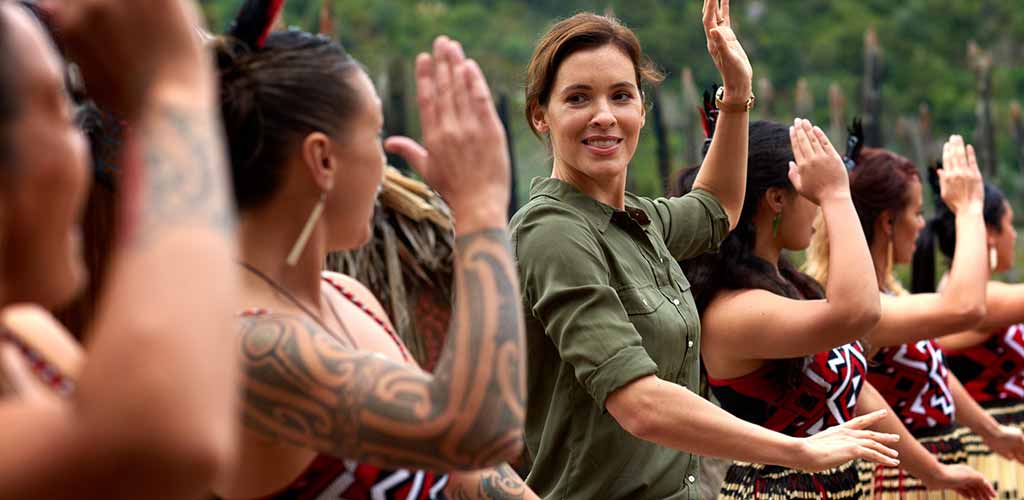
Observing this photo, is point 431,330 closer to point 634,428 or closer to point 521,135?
point 634,428

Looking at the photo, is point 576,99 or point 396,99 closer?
point 576,99

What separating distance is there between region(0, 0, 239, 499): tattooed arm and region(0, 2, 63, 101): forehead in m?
0.06

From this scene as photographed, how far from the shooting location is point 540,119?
3.18 m

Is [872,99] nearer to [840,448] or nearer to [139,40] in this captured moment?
[840,448]

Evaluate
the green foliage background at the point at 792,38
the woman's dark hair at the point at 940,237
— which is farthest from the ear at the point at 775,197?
the green foliage background at the point at 792,38

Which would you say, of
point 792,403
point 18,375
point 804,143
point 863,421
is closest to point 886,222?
point 792,403

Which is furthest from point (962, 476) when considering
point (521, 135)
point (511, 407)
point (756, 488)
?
point (521, 135)

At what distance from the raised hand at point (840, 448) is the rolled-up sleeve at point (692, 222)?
67cm

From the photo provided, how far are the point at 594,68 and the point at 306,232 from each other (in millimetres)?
1258

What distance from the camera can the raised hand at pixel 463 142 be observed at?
179 centimetres

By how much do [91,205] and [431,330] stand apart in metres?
3.35

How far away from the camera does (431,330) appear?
5.44 m

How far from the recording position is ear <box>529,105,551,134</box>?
124 inches

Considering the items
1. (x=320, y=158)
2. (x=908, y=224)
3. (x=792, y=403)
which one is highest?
(x=320, y=158)
